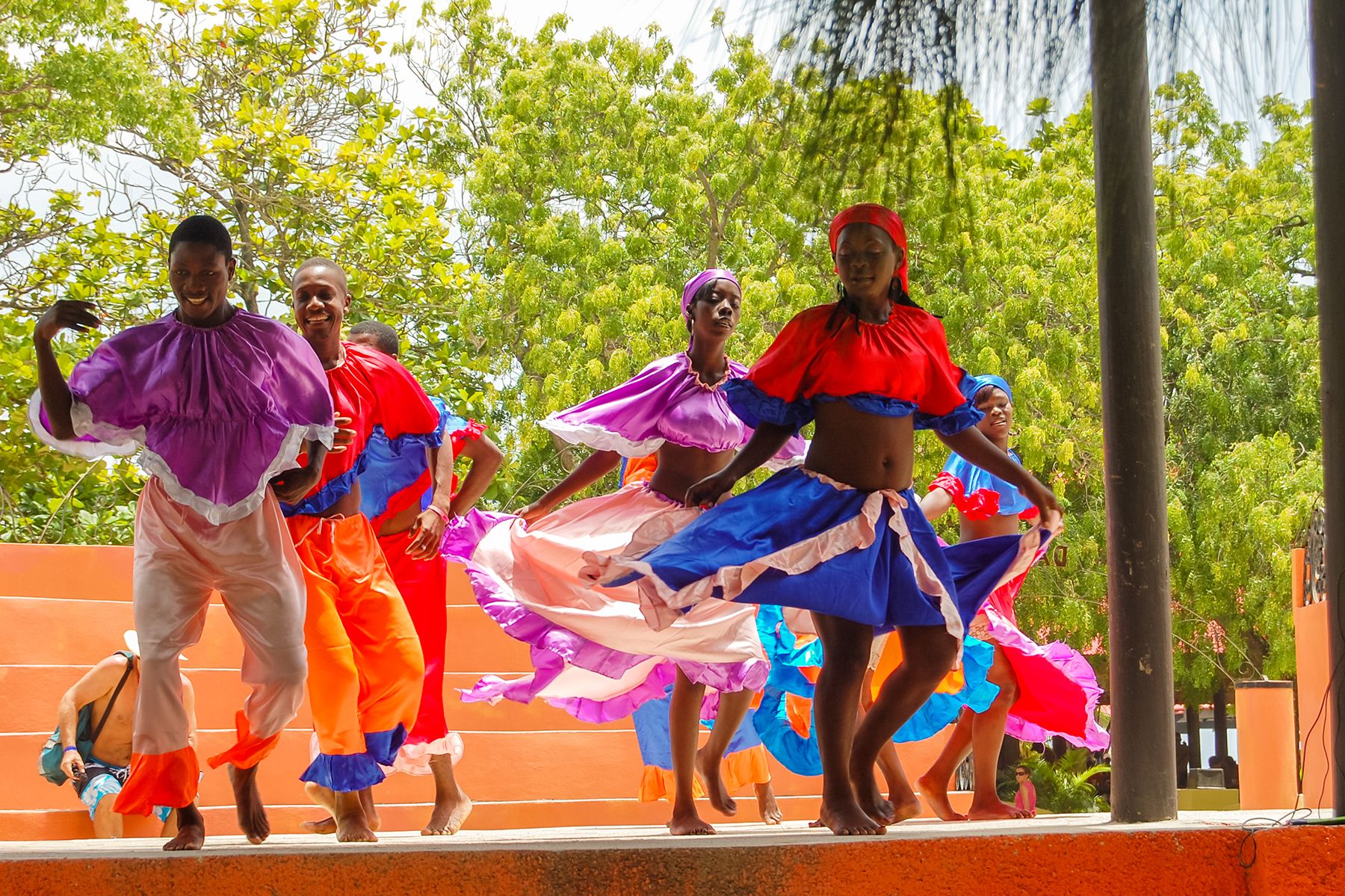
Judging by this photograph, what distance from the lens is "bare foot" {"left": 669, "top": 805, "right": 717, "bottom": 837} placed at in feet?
17.6

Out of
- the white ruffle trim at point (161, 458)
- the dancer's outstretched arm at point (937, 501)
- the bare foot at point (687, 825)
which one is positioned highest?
the dancer's outstretched arm at point (937, 501)

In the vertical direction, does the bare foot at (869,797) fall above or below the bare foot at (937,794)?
above

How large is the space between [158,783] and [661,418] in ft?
7.82

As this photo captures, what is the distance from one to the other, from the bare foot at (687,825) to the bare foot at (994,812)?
4.98 feet

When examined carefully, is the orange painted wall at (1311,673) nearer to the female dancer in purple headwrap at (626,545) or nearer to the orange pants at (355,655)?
the female dancer in purple headwrap at (626,545)

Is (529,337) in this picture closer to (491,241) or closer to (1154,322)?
(491,241)

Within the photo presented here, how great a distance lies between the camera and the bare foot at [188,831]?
14.1ft

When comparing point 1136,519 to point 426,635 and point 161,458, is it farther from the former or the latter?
point 426,635

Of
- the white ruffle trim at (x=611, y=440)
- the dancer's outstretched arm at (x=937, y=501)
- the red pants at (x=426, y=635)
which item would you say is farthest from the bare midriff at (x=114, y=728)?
the dancer's outstretched arm at (x=937, y=501)

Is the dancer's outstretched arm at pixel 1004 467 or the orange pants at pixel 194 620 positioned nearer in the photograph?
the orange pants at pixel 194 620

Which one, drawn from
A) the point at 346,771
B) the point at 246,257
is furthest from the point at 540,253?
the point at 346,771

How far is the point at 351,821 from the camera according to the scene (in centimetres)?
534

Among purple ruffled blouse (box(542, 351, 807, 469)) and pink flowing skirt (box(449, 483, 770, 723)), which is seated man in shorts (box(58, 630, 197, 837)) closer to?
pink flowing skirt (box(449, 483, 770, 723))

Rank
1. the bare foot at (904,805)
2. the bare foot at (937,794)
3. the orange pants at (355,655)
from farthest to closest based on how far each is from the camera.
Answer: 1. the bare foot at (937,794)
2. the bare foot at (904,805)
3. the orange pants at (355,655)
